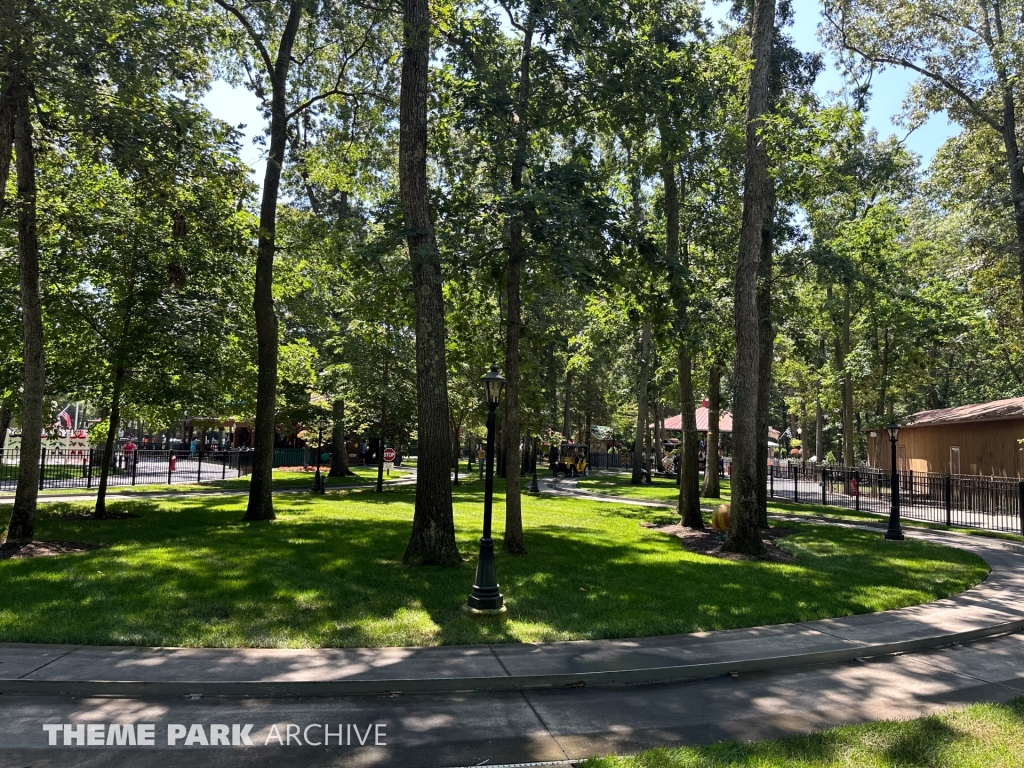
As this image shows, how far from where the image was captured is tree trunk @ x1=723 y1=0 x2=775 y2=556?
1231cm

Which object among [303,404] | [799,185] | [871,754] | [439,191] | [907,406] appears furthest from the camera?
[907,406]

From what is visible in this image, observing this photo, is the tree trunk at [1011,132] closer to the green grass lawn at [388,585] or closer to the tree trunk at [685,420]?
the tree trunk at [685,420]

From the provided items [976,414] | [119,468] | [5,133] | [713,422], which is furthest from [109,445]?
[976,414]

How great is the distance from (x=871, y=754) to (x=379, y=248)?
8883mm

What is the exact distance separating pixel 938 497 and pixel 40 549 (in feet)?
85.4

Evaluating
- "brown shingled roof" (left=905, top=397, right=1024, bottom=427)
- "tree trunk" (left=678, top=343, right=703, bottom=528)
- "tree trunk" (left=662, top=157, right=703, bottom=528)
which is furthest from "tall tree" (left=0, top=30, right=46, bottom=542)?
"brown shingled roof" (left=905, top=397, right=1024, bottom=427)

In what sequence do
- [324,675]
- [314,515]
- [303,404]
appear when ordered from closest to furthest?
1. [324,675]
2. [314,515]
3. [303,404]

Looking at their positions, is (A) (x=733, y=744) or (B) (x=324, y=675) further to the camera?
(B) (x=324, y=675)

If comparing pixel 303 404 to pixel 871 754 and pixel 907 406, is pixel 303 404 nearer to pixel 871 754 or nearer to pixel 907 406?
pixel 871 754

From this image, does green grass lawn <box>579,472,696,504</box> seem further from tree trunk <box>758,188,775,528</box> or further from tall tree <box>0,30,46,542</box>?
tall tree <box>0,30,46,542</box>

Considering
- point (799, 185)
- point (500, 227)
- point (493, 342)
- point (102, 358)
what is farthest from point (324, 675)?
point (799, 185)

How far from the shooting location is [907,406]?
51.5 metres

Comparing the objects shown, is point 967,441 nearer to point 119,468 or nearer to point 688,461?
point 688,461

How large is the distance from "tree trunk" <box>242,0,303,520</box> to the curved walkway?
9639 millimetres
